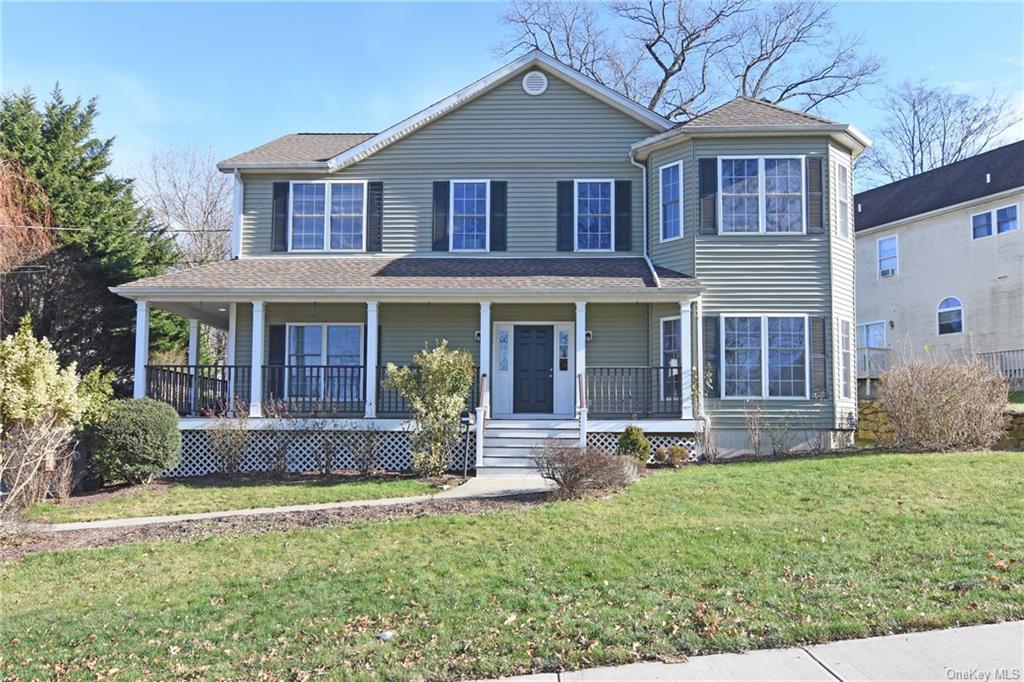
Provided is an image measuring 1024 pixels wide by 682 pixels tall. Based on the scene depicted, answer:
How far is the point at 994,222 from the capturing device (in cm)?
2181

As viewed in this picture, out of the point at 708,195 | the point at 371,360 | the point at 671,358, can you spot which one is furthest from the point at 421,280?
the point at 708,195

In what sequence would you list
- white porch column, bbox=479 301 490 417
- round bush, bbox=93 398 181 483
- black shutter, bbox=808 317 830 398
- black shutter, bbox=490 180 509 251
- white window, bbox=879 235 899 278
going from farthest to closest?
white window, bbox=879 235 899 278
black shutter, bbox=490 180 509 251
black shutter, bbox=808 317 830 398
white porch column, bbox=479 301 490 417
round bush, bbox=93 398 181 483

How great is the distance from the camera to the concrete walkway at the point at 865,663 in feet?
15.7

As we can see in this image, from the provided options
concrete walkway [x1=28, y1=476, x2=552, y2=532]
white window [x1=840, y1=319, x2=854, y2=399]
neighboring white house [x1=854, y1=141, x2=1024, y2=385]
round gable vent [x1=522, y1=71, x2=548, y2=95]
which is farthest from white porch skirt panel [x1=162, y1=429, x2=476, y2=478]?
neighboring white house [x1=854, y1=141, x2=1024, y2=385]

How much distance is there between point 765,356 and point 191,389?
10.9 metres

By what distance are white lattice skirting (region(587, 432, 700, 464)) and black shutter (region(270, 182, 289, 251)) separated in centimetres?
788

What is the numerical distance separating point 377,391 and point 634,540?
8.61m

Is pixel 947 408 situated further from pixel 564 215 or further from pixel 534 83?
pixel 534 83

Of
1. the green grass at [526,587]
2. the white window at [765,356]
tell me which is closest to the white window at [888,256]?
the white window at [765,356]

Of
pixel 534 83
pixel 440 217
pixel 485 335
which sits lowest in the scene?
pixel 485 335

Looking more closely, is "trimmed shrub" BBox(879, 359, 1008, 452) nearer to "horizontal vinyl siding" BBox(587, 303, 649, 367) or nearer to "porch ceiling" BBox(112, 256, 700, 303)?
"porch ceiling" BBox(112, 256, 700, 303)

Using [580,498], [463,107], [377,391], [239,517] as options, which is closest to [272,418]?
[377,391]

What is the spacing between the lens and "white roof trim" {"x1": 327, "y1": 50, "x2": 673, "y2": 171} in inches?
653

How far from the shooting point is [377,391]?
15.3m
